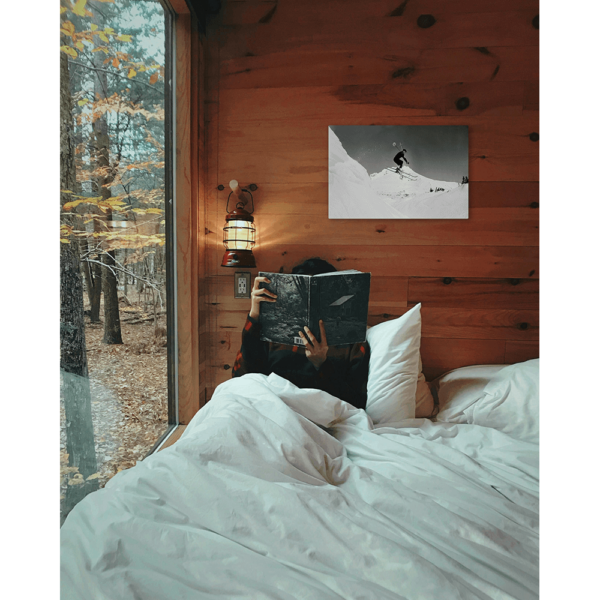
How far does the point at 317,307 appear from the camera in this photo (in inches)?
57.8

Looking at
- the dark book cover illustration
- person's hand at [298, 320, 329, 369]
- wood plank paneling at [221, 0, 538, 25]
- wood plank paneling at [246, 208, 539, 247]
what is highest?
wood plank paneling at [221, 0, 538, 25]

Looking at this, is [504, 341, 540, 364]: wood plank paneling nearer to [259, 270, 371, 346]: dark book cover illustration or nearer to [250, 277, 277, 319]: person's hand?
[259, 270, 371, 346]: dark book cover illustration

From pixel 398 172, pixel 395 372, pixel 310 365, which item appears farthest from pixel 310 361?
pixel 398 172

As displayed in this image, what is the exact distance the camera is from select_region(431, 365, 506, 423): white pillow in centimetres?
140

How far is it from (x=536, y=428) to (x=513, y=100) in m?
1.43

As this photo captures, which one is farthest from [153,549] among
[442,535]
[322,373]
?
[322,373]

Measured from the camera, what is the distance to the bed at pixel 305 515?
0.54 m

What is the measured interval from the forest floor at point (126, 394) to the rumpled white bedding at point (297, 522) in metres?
0.29

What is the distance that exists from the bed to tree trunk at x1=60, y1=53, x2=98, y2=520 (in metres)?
0.27

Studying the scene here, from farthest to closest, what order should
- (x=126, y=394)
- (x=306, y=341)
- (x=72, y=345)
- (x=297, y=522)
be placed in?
1. (x=306, y=341)
2. (x=126, y=394)
3. (x=72, y=345)
4. (x=297, y=522)

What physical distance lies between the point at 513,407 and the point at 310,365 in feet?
2.46

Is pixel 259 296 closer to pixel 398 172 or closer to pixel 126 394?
pixel 126 394

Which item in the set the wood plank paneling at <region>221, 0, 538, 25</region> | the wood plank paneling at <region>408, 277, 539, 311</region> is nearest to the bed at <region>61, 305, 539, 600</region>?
the wood plank paneling at <region>408, 277, 539, 311</region>
